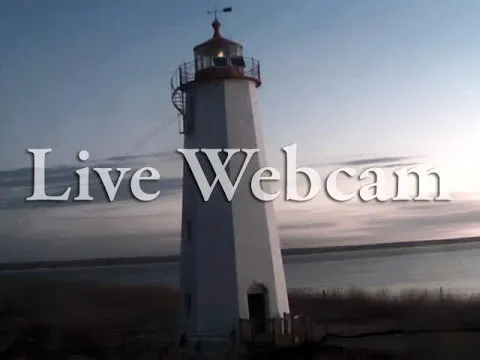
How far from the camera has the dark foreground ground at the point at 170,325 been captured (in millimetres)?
12148

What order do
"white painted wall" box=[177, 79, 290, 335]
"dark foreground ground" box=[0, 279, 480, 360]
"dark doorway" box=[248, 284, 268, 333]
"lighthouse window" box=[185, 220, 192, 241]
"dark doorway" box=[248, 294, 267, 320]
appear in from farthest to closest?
"dark foreground ground" box=[0, 279, 480, 360], "lighthouse window" box=[185, 220, 192, 241], "dark doorway" box=[248, 294, 267, 320], "dark doorway" box=[248, 284, 268, 333], "white painted wall" box=[177, 79, 290, 335]

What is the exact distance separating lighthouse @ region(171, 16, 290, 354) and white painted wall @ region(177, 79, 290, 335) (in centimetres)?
1

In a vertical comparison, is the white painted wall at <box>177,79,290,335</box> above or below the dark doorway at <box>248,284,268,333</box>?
above

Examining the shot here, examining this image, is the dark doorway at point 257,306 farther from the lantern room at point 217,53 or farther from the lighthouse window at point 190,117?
the lantern room at point 217,53

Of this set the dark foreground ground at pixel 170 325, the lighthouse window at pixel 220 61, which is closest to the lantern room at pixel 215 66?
the lighthouse window at pixel 220 61

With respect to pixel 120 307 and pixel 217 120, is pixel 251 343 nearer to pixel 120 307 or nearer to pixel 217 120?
pixel 217 120

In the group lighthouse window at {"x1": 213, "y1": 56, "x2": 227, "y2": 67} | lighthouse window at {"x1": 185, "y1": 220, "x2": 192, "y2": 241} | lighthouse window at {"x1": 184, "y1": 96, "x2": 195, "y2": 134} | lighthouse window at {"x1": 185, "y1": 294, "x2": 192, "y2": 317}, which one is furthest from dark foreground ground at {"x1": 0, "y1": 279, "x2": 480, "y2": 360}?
lighthouse window at {"x1": 213, "y1": 56, "x2": 227, "y2": 67}

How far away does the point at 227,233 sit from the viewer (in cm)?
1016

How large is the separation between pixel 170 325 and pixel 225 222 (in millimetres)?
8651

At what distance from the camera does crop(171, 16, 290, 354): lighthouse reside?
10.1 metres

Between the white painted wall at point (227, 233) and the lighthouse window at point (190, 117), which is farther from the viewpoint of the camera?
the lighthouse window at point (190, 117)

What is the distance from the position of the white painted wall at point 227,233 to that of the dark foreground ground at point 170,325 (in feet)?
3.57

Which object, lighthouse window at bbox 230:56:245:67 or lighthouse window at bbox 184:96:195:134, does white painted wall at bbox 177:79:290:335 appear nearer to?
lighthouse window at bbox 184:96:195:134

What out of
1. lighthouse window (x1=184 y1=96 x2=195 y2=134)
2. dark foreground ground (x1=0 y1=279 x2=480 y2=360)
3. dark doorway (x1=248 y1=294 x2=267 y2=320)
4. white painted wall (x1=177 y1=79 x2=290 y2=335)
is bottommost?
dark foreground ground (x1=0 y1=279 x2=480 y2=360)
